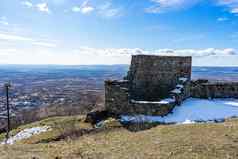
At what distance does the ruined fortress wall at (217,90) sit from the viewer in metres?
21.3

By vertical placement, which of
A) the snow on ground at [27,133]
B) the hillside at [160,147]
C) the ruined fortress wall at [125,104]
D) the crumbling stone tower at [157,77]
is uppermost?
the crumbling stone tower at [157,77]

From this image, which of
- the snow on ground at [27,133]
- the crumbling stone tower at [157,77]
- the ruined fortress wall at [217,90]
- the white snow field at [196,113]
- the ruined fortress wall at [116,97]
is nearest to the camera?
the white snow field at [196,113]

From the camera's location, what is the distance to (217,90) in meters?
21.5

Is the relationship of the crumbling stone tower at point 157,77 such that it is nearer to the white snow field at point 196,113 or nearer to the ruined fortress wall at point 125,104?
the ruined fortress wall at point 125,104

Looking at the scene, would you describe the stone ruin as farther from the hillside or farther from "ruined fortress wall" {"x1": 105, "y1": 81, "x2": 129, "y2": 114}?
the hillside

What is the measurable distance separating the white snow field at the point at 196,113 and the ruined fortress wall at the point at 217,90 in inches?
71.7

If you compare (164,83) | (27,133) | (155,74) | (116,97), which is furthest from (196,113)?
(27,133)

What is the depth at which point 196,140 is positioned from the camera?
11.1 metres

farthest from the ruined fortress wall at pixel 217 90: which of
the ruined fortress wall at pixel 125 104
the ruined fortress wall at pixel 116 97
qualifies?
the ruined fortress wall at pixel 116 97

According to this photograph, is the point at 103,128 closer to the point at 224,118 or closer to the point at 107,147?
the point at 107,147

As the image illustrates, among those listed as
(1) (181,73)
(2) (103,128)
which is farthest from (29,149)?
(1) (181,73)

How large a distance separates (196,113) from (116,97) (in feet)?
15.6

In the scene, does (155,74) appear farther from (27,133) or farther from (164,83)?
(27,133)

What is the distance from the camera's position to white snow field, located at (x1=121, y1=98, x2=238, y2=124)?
16.7 meters
